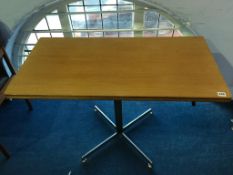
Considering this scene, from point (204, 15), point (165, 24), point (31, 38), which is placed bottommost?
point (31, 38)

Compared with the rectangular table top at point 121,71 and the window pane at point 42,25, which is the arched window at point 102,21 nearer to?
the window pane at point 42,25

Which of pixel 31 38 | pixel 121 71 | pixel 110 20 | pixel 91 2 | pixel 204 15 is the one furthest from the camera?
pixel 31 38

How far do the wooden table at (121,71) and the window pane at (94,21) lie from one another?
578 mm

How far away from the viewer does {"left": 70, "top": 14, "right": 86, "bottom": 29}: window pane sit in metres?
1.97

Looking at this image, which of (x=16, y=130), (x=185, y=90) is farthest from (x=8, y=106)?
(x=185, y=90)

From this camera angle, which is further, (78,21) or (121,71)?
(78,21)

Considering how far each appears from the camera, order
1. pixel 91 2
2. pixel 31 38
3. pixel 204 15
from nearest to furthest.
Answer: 1. pixel 204 15
2. pixel 91 2
3. pixel 31 38

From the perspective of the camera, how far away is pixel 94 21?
1.98 meters

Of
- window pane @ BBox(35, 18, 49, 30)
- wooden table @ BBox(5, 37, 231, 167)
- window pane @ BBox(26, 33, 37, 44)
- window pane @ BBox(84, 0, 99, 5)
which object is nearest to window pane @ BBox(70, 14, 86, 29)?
window pane @ BBox(84, 0, 99, 5)

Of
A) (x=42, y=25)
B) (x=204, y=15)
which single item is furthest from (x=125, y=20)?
(x=42, y=25)

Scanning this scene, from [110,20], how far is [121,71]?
0.97m

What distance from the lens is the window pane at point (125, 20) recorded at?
1.93m

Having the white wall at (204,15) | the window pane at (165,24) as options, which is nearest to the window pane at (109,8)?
the white wall at (204,15)

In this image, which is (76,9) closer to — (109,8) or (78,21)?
(78,21)
